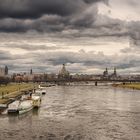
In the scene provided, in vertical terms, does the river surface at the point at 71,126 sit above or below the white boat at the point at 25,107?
below

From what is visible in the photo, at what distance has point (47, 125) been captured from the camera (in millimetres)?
77125

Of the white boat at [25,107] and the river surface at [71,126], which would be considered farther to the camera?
the white boat at [25,107]

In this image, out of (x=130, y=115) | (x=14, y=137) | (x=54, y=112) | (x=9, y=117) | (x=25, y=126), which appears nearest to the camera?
(x=14, y=137)

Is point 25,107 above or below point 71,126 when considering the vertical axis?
above

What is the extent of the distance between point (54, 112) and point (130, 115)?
20767 millimetres

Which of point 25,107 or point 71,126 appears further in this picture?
point 25,107

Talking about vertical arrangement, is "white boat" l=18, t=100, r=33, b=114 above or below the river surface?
above

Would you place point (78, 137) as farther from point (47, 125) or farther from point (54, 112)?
point (54, 112)

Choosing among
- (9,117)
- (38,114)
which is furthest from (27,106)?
(9,117)

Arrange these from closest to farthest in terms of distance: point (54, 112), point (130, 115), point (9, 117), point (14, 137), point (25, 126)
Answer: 1. point (14, 137)
2. point (25, 126)
3. point (9, 117)
4. point (130, 115)
5. point (54, 112)

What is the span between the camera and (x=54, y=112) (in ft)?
333

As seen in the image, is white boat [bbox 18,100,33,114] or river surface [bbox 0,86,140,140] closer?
river surface [bbox 0,86,140,140]

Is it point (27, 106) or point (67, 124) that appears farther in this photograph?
point (27, 106)

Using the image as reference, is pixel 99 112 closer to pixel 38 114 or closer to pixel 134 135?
pixel 38 114
